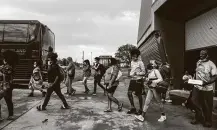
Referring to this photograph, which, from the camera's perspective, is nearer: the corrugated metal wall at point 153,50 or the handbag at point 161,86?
the handbag at point 161,86

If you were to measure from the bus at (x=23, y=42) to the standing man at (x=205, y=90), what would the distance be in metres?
9.22

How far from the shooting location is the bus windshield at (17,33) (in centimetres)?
1394

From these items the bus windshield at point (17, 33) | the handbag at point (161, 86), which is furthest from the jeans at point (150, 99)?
the bus windshield at point (17, 33)

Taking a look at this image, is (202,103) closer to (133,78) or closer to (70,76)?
(133,78)

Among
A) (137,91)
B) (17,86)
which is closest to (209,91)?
(137,91)

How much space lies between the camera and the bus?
543 inches

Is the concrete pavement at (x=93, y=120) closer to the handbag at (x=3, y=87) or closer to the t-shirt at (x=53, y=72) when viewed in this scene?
the handbag at (x=3, y=87)

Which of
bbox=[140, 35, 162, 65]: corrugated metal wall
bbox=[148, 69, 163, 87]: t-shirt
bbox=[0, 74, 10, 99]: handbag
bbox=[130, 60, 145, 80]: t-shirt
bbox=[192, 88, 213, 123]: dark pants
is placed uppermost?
bbox=[140, 35, 162, 65]: corrugated metal wall

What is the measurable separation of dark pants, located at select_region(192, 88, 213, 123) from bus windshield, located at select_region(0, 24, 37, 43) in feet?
31.4

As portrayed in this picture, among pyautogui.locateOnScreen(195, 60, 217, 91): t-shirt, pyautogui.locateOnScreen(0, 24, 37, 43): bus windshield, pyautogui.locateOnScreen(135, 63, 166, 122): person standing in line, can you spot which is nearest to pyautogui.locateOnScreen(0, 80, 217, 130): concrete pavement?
pyautogui.locateOnScreen(135, 63, 166, 122): person standing in line

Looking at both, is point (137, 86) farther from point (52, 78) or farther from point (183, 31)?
point (183, 31)

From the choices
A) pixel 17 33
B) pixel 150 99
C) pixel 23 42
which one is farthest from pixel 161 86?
pixel 17 33

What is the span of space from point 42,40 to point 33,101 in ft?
17.7

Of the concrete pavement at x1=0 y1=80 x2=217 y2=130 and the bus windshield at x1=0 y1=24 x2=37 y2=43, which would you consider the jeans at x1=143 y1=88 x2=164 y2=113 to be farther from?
the bus windshield at x1=0 y1=24 x2=37 y2=43
